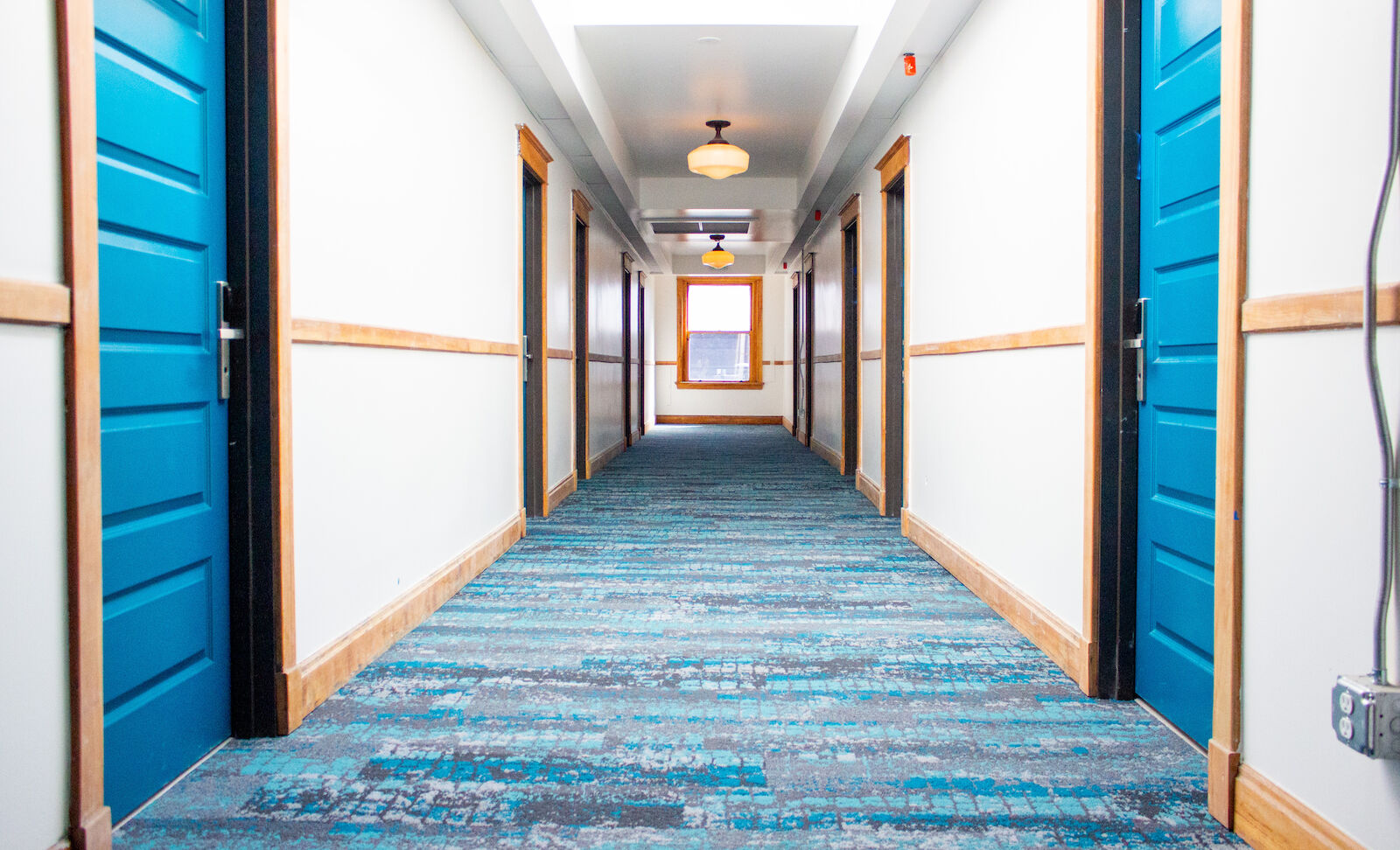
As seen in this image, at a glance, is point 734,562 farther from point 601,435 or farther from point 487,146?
point 601,435

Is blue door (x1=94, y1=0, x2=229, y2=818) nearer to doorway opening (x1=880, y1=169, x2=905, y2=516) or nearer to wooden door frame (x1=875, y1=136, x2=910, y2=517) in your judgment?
wooden door frame (x1=875, y1=136, x2=910, y2=517)

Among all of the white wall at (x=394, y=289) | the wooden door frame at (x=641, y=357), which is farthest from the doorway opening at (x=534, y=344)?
the wooden door frame at (x=641, y=357)

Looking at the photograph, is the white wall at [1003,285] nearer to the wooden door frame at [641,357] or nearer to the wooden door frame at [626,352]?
the wooden door frame at [626,352]

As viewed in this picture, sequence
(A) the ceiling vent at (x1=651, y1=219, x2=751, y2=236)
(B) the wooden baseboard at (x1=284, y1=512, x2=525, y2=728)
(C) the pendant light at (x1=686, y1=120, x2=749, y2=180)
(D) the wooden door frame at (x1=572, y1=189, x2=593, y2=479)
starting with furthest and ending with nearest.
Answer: (A) the ceiling vent at (x1=651, y1=219, x2=751, y2=236) < (D) the wooden door frame at (x1=572, y1=189, x2=593, y2=479) < (C) the pendant light at (x1=686, y1=120, x2=749, y2=180) < (B) the wooden baseboard at (x1=284, y1=512, x2=525, y2=728)

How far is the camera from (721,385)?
A: 14.2 metres

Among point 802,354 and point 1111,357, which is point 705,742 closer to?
Result: point 1111,357

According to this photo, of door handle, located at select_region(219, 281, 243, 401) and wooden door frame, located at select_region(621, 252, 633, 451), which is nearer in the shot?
door handle, located at select_region(219, 281, 243, 401)

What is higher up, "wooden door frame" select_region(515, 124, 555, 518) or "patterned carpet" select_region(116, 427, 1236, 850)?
"wooden door frame" select_region(515, 124, 555, 518)

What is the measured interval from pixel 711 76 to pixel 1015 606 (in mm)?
3933

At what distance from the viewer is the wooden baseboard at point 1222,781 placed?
1672 millimetres

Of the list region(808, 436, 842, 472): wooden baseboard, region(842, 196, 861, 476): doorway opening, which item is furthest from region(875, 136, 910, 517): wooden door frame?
region(808, 436, 842, 472): wooden baseboard

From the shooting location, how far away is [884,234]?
5.28 meters

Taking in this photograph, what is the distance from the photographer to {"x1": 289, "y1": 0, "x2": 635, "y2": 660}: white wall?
7.47ft

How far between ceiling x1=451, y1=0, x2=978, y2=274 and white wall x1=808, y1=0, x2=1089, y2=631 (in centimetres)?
31
